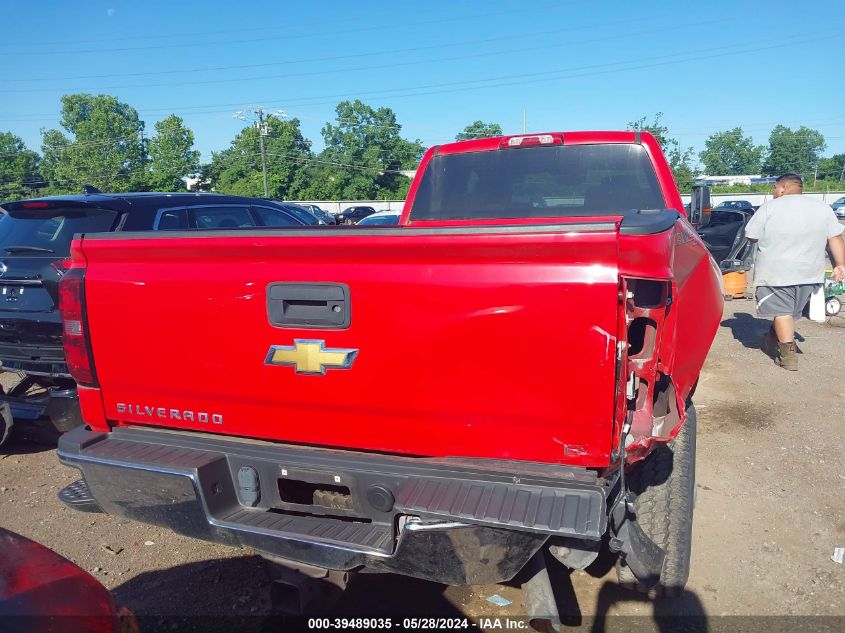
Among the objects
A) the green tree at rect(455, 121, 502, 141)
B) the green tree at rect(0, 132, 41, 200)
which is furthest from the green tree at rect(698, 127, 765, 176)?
the green tree at rect(0, 132, 41, 200)

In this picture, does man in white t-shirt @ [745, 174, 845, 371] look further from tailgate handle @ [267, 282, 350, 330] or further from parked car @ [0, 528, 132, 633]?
parked car @ [0, 528, 132, 633]

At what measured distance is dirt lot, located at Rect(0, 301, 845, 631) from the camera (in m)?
2.88

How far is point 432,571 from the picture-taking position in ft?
6.70

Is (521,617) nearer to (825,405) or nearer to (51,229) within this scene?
(825,405)

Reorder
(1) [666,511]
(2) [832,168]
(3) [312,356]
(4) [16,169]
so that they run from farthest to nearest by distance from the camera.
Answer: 1. (2) [832,168]
2. (4) [16,169]
3. (1) [666,511]
4. (3) [312,356]

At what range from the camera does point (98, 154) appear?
63.7 metres

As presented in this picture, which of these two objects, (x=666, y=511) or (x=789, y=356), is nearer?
(x=666, y=511)

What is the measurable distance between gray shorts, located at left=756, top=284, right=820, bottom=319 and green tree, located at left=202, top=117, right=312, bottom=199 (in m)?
56.7

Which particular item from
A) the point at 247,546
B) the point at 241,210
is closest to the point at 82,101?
the point at 241,210

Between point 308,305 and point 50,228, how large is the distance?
3729 mm

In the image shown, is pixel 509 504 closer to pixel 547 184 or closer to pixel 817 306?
pixel 547 184

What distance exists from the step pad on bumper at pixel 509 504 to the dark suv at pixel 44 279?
305cm

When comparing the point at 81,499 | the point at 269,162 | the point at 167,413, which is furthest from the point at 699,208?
the point at 269,162

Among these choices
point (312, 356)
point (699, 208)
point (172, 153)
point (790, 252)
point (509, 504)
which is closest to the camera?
point (509, 504)
